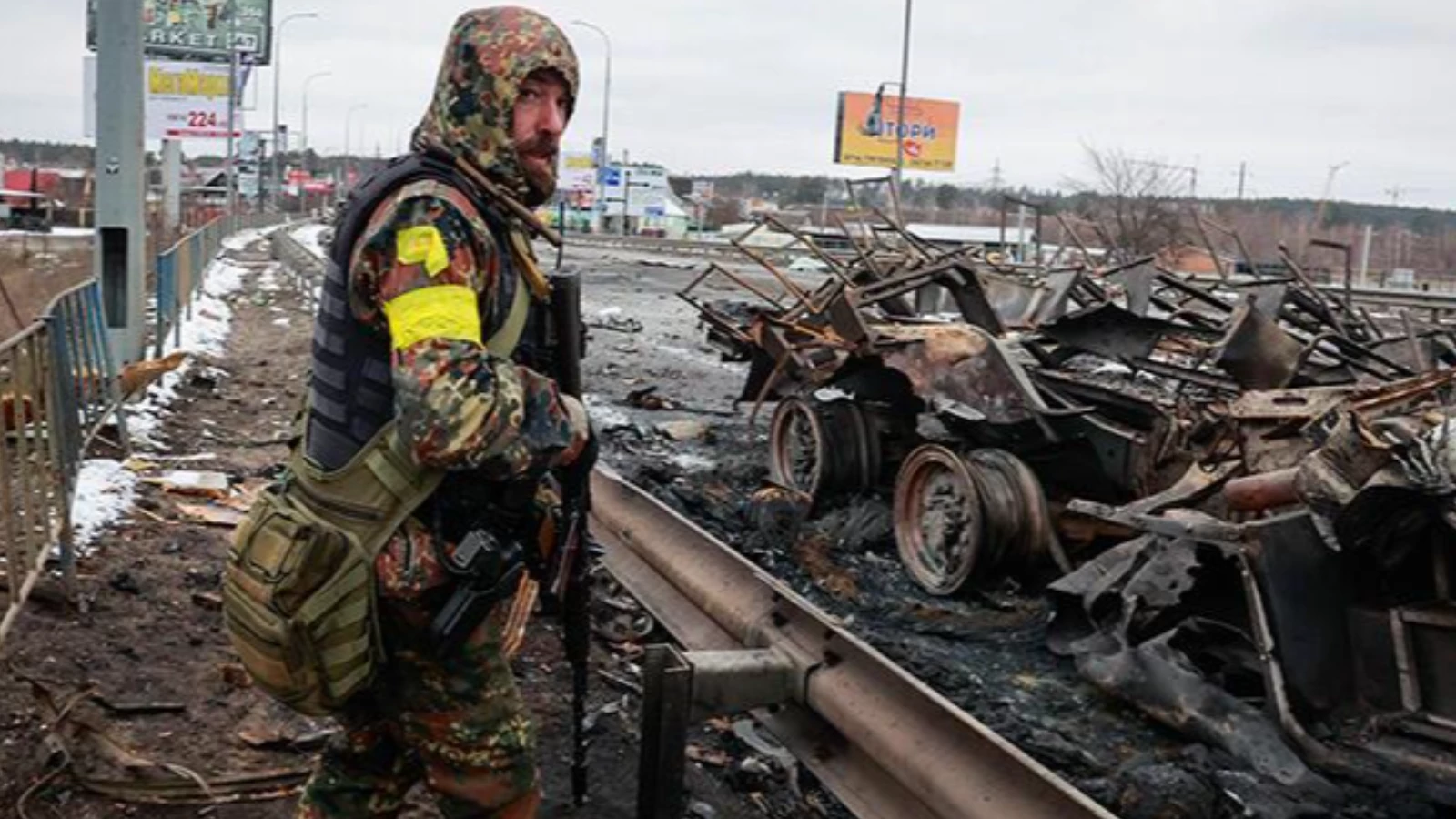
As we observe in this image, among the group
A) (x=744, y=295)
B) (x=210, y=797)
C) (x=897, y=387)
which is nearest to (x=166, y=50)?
(x=744, y=295)

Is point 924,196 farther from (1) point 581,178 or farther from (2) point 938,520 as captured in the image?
(2) point 938,520

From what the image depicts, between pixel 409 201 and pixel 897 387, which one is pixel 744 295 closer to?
pixel 897 387

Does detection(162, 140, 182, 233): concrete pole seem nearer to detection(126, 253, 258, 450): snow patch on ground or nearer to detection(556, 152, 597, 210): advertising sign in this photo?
detection(126, 253, 258, 450): snow patch on ground

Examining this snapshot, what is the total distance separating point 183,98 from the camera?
1057 inches

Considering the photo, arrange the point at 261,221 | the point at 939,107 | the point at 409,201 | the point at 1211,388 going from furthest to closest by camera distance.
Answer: the point at 939,107, the point at 261,221, the point at 1211,388, the point at 409,201

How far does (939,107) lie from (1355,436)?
75.3 metres

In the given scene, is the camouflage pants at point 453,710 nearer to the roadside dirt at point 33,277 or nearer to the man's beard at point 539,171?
the man's beard at point 539,171

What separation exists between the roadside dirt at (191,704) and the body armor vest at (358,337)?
1418 millimetres

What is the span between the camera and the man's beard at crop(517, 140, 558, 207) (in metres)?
2.52

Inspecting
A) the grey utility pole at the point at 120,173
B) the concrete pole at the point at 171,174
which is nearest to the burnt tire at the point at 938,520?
the grey utility pole at the point at 120,173

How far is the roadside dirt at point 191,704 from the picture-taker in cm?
357

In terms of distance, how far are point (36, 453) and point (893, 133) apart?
2739 inches

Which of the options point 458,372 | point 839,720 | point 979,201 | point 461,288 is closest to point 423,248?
point 461,288

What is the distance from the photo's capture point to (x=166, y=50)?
25375mm
